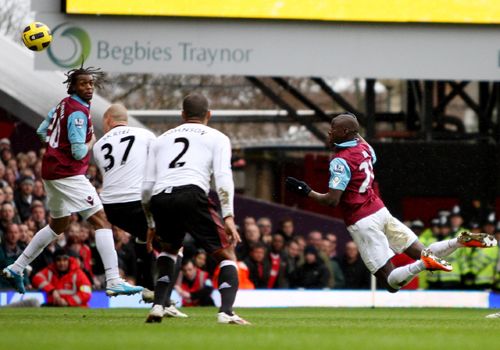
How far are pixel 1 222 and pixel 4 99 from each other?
242 inches

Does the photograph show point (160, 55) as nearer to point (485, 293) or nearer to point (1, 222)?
point (1, 222)

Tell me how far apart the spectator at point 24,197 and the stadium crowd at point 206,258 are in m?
0.02

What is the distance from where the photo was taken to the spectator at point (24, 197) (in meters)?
20.2

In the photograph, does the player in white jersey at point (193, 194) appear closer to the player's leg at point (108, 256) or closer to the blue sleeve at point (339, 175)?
the player's leg at point (108, 256)

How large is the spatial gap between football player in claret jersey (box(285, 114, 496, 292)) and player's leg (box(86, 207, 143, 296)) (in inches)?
74.8

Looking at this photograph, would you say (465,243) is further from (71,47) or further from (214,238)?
(71,47)

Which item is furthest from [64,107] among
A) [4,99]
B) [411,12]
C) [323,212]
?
[323,212]

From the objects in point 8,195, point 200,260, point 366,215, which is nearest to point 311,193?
point 366,215

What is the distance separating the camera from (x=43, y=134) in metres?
13.2

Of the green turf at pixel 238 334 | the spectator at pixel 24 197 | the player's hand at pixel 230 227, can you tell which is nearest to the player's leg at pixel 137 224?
the green turf at pixel 238 334

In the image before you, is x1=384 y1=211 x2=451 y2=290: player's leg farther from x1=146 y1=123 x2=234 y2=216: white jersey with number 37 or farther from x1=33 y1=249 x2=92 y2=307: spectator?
x1=33 y1=249 x2=92 y2=307: spectator

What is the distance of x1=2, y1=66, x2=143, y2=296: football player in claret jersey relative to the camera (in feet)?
42.1

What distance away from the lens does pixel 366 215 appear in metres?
13.0

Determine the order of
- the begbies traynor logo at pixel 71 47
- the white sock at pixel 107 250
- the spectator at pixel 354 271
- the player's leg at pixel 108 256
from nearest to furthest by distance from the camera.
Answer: the player's leg at pixel 108 256
the white sock at pixel 107 250
the begbies traynor logo at pixel 71 47
the spectator at pixel 354 271
